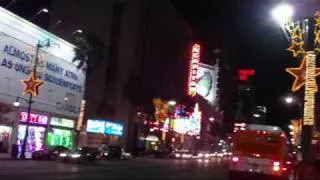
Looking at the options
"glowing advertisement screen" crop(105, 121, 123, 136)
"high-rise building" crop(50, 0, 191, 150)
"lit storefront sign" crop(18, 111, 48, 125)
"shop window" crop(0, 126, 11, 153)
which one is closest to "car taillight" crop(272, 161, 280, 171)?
"shop window" crop(0, 126, 11, 153)

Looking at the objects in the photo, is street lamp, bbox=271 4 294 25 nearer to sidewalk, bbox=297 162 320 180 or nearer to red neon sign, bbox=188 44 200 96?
sidewalk, bbox=297 162 320 180

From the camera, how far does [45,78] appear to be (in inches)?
2312

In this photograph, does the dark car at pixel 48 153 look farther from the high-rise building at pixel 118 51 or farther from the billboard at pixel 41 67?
the high-rise building at pixel 118 51

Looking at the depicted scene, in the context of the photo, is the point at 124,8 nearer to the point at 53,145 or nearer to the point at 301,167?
the point at 53,145

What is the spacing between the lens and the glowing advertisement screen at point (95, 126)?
281ft

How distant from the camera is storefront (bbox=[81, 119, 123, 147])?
282 feet

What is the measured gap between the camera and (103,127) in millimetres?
87000

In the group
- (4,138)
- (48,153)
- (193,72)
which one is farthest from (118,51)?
(4,138)

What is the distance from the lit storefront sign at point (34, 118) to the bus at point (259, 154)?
28.8 meters

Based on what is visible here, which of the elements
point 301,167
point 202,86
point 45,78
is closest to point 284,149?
point 301,167

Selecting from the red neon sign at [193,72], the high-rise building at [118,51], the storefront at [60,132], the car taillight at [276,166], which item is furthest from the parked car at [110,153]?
the red neon sign at [193,72]

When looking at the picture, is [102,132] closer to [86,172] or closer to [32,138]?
[32,138]

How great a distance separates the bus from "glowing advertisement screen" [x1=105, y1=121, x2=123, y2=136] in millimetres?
57658

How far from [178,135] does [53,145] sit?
68387 millimetres
